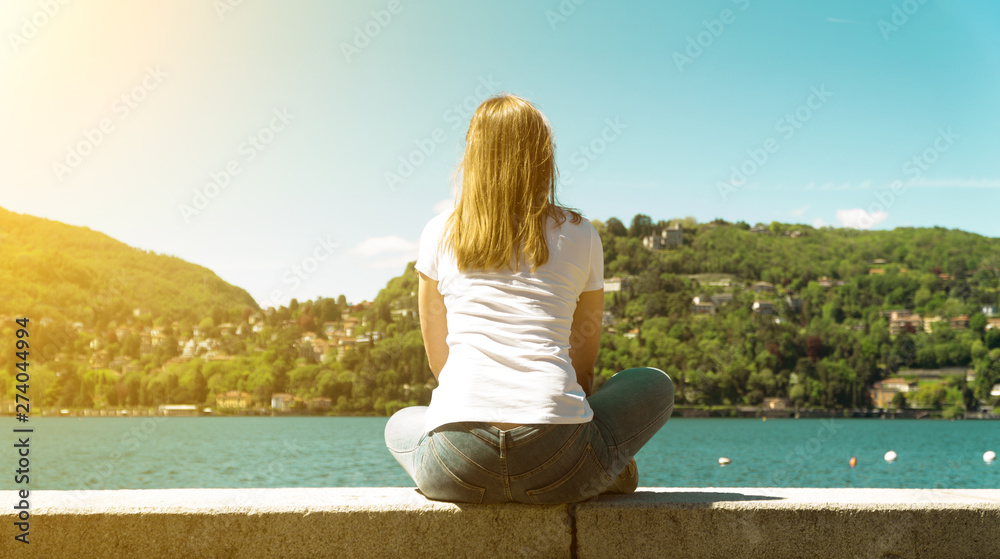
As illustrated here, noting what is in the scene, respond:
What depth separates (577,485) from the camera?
2.24 metres

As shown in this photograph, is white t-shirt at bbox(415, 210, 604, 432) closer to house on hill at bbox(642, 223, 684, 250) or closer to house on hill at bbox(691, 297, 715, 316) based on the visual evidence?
house on hill at bbox(691, 297, 715, 316)

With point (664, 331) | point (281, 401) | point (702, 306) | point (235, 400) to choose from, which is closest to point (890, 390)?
point (702, 306)

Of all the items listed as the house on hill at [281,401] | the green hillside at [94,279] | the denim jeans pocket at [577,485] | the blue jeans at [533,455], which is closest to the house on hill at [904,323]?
the house on hill at [281,401]

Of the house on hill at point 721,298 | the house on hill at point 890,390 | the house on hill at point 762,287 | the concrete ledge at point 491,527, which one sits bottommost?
the house on hill at point 890,390

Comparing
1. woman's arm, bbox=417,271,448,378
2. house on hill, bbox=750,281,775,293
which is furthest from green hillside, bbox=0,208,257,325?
woman's arm, bbox=417,271,448,378

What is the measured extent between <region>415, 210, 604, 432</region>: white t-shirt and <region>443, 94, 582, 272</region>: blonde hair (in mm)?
45

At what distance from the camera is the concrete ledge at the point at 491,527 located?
214 cm

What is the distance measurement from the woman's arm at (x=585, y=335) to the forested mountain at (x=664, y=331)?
9780 cm

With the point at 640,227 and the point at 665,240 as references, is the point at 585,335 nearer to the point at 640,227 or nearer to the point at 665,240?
the point at 640,227

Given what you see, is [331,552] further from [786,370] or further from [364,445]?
[786,370]

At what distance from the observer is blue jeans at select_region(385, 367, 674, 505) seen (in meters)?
2.16

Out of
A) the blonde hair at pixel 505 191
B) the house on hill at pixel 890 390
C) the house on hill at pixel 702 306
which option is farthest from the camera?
the house on hill at pixel 702 306

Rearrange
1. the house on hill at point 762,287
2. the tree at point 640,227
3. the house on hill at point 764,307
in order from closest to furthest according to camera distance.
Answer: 1. the house on hill at point 764,307
2. the house on hill at point 762,287
3. the tree at point 640,227

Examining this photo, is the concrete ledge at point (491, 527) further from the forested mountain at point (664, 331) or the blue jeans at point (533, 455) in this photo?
the forested mountain at point (664, 331)
